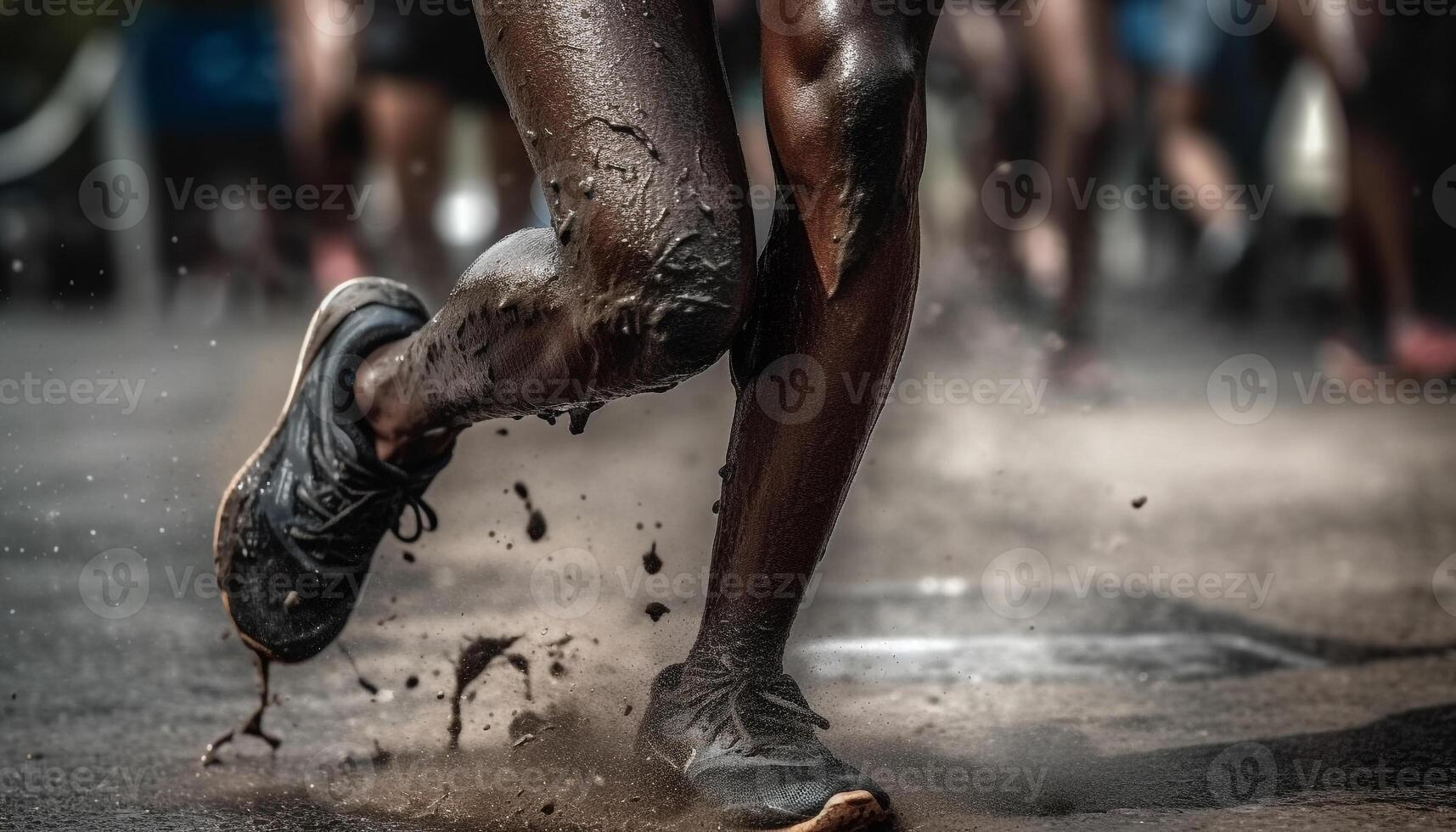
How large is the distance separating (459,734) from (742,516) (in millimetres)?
535

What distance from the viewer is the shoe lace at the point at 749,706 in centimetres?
182

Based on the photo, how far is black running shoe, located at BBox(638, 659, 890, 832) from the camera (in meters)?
1.72

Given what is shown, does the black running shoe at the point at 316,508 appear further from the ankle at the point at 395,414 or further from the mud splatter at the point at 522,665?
the mud splatter at the point at 522,665

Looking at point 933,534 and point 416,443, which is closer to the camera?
point 416,443

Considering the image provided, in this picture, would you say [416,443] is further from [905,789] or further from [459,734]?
[905,789]

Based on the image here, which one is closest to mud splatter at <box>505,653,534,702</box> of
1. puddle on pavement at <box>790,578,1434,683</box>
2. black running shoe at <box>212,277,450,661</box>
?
black running shoe at <box>212,277,450,661</box>

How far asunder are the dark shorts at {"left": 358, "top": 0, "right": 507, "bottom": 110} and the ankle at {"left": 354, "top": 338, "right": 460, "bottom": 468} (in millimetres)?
3627

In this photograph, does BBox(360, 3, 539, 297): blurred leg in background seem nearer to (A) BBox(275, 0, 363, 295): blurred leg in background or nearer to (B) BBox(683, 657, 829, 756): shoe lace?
(A) BBox(275, 0, 363, 295): blurred leg in background

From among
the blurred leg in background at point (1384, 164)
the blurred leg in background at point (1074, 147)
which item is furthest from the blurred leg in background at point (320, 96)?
the blurred leg in background at point (1384, 164)

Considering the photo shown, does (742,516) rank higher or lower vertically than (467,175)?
lower

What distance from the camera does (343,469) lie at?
2.14m

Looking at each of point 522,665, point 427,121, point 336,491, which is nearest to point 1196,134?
point 427,121

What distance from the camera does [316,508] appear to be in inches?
84.8

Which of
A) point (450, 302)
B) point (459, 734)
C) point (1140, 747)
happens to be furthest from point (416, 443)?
point (1140, 747)
